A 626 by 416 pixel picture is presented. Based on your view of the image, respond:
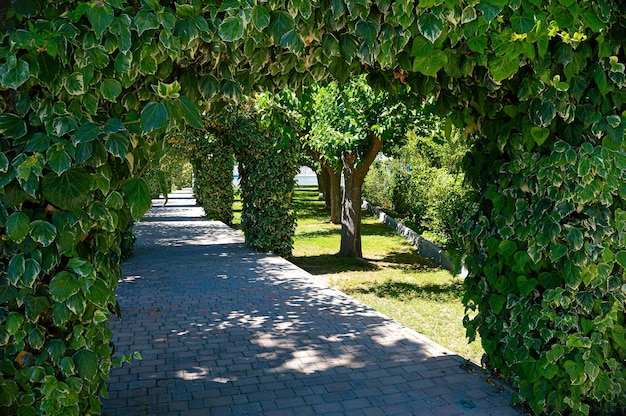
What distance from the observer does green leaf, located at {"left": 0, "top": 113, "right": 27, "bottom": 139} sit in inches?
91.8

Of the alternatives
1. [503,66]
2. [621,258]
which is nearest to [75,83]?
[503,66]

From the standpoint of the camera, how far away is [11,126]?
234 cm

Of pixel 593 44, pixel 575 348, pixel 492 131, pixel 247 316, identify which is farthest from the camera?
pixel 247 316

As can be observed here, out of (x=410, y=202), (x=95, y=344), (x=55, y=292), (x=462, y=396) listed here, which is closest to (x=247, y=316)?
(x=462, y=396)

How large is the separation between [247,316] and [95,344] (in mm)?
3958

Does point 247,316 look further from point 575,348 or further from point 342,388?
point 575,348

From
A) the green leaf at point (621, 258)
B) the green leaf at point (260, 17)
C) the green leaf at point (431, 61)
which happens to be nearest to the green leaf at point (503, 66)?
the green leaf at point (431, 61)

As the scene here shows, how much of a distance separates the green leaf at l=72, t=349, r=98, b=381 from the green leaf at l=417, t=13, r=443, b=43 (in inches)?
98.4

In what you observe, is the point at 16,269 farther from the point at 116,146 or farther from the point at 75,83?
the point at 75,83

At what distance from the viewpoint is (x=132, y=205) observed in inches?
89.5

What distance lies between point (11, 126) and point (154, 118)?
75cm

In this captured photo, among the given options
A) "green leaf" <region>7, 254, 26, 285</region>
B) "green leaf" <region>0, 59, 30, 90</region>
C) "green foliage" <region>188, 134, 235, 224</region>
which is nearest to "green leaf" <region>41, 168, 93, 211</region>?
"green leaf" <region>7, 254, 26, 285</region>

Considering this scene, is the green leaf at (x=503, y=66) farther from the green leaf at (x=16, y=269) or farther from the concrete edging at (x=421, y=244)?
the concrete edging at (x=421, y=244)

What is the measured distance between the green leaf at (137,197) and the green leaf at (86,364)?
99cm
